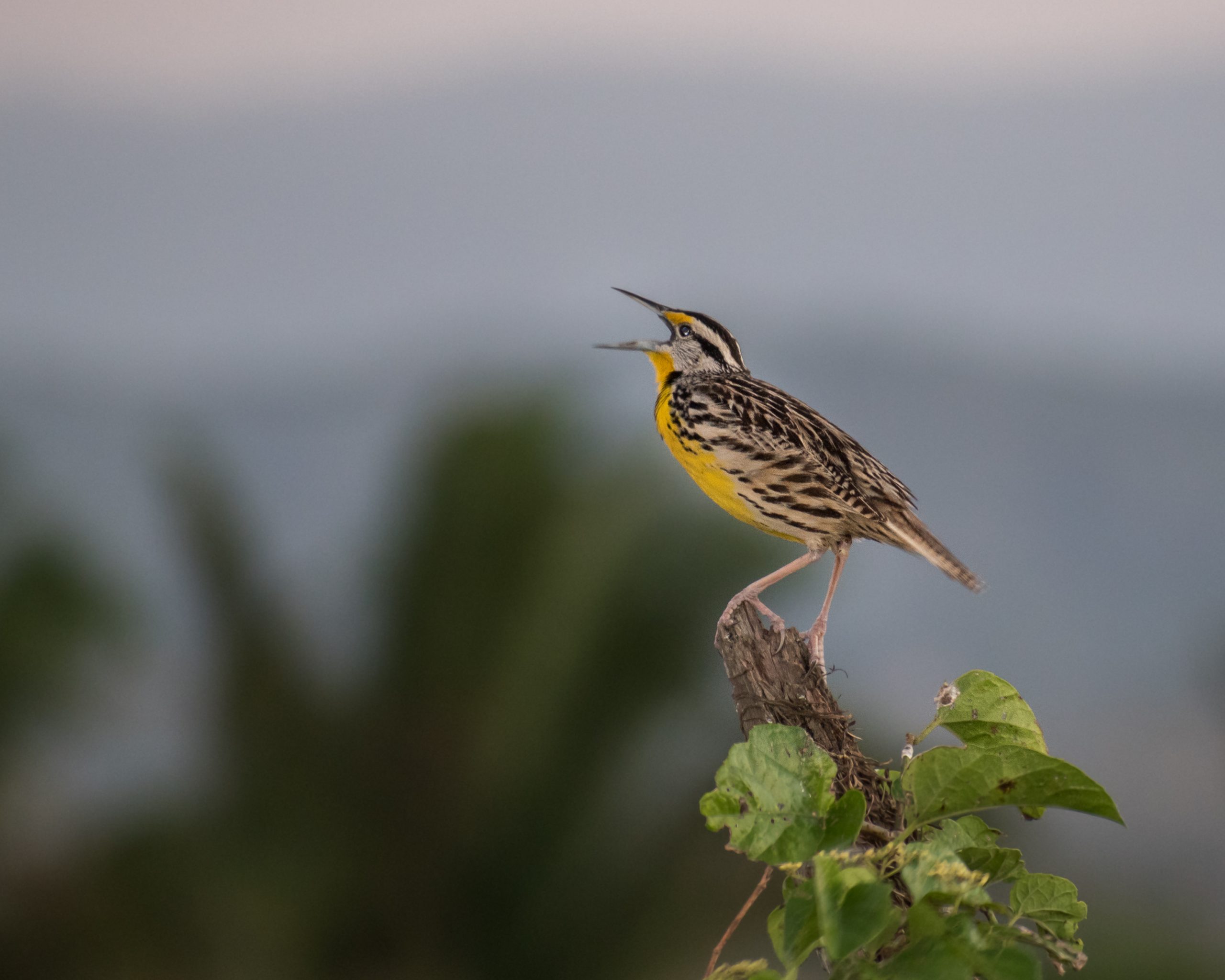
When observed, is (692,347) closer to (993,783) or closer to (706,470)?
(706,470)

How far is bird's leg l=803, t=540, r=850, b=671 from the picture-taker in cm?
192

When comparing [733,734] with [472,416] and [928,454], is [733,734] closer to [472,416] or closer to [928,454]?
[472,416]

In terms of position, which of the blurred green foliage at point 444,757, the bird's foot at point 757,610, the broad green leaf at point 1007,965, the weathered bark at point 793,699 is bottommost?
the blurred green foliage at point 444,757

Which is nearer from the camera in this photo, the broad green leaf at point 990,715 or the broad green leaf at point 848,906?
the broad green leaf at point 848,906

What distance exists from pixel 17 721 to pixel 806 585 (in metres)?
4.84

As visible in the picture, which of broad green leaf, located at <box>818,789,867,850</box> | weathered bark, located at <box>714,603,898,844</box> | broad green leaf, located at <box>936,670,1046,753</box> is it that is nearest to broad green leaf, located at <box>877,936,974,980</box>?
broad green leaf, located at <box>818,789,867,850</box>

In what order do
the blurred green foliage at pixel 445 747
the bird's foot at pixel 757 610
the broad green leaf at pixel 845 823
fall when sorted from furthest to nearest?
the blurred green foliage at pixel 445 747
the bird's foot at pixel 757 610
the broad green leaf at pixel 845 823

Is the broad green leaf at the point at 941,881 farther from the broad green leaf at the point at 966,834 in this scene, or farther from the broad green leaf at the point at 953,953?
the broad green leaf at the point at 966,834

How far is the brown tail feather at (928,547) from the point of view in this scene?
7.09ft

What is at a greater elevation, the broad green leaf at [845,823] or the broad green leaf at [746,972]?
the broad green leaf at [845,823]

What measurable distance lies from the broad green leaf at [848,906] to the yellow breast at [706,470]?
1337mm

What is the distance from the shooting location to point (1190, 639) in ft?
49.3

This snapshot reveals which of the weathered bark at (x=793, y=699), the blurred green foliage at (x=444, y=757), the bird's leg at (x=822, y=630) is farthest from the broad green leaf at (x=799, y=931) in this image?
the blurred green foliage at (x=444, y=757)

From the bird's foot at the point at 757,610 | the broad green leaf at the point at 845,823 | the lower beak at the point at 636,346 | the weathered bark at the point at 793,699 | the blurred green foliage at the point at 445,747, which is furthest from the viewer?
the blurred green foliage at the point at 445,747
